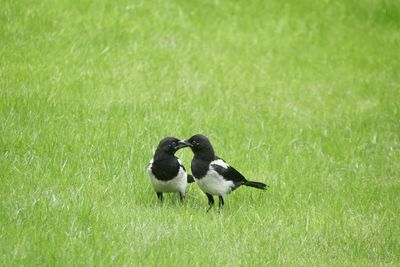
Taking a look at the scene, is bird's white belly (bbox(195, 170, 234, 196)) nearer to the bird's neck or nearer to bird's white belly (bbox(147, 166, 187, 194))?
bird's white belly (bbox(147, 166, 187, 194))

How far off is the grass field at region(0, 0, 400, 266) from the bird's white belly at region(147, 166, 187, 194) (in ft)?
0.63

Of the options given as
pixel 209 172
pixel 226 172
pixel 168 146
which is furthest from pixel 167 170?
pixel 226 172

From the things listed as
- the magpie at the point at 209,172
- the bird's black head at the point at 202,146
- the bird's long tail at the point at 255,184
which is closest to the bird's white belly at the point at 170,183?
the magpie at the point at 209,172

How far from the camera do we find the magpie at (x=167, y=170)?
7469 millimetres

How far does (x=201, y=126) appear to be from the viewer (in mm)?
10312

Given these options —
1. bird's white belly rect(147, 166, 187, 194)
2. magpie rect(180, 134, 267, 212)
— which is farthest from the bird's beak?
bird's white belly rect(147, 166, 187, 194)

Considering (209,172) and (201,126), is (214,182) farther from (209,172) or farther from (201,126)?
(201,126)

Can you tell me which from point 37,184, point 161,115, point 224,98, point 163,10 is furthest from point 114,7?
point 37,184

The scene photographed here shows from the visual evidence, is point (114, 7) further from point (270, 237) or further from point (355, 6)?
point (270, 237)

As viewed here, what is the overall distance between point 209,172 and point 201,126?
2825 millimetres

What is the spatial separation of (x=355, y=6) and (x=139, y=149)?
10.7 meters

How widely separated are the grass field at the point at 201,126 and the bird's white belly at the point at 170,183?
7.5 inches

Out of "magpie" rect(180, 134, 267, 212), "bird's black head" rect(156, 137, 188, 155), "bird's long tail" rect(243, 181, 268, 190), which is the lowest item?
"bird's long tail" rect(243, 181, 268, 190)

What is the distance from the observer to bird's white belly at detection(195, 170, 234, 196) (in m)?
7.51
